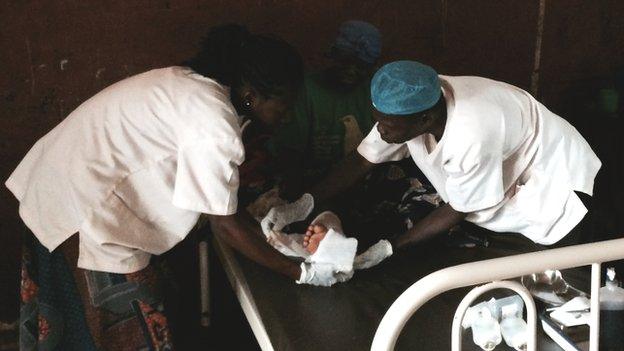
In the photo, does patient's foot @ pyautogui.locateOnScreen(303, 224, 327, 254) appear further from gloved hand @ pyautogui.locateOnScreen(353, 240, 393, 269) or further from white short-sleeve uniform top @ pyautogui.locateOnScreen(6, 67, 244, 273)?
white short-sleeve uniform top @ pyautogui.locateOnScreen(6, 67, 244, 273)

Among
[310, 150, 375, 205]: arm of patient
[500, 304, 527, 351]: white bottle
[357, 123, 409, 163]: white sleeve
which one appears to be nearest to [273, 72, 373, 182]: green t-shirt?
[310, 150, 375, 205]: arm of patient

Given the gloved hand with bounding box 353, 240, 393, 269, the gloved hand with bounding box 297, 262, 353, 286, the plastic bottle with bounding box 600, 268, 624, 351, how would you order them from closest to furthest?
1. the plastic bottle with bounding box 600, 268, 624, 351
2. the gloved hand with bounding box 297, 262, 353, 286
3. the gloved hand with bounding box 353, 240, 393, 269

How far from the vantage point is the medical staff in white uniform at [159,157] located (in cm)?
185

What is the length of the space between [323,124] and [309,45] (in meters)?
0.46

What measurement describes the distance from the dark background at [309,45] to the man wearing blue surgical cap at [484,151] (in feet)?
2.69

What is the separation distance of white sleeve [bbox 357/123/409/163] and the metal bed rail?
1061mm

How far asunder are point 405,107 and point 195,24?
122 cm

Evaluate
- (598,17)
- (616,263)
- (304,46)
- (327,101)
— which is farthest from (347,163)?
(598,17)

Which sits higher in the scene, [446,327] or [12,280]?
[446,327]

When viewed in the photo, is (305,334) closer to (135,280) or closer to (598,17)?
(135,280)

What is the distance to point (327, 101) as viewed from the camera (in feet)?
9.12

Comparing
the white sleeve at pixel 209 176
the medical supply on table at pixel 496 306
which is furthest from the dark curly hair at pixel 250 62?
the medical supply on table at pixel 496 306

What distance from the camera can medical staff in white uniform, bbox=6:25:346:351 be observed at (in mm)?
1852

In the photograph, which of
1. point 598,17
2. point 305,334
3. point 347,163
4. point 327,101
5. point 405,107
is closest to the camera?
Result: point 305,334
